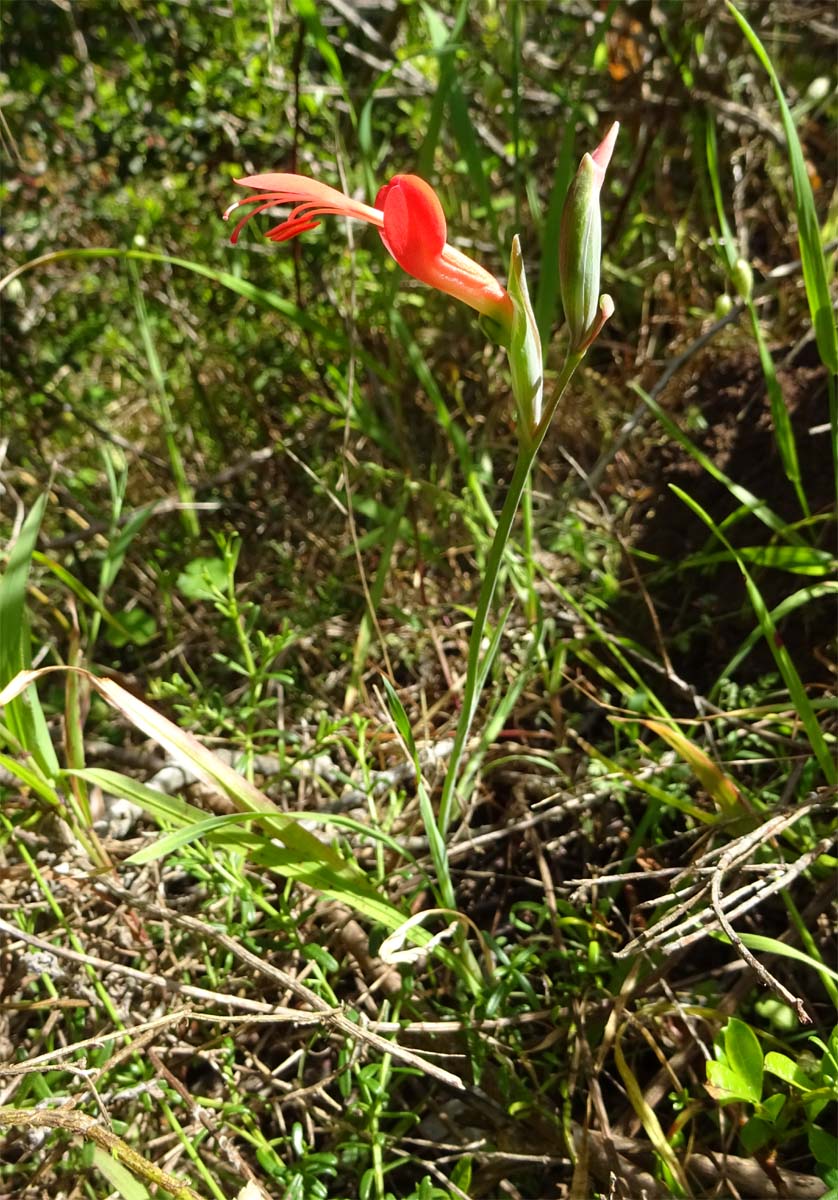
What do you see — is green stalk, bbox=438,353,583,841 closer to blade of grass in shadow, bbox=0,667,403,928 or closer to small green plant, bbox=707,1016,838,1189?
blade of grass in shadow, bbox=0,667,403,928

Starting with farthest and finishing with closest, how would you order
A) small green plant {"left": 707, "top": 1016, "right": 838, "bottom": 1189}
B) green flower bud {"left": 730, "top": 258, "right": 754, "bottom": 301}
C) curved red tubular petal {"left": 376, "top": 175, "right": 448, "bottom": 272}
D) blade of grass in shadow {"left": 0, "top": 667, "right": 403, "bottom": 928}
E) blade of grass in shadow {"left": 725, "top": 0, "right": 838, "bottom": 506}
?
green flower bud {"left": 730, "top": 258, "right": 754, "bottom": 301} → blade of grass in shadow {"left": 725, "top": 0, "right": 838, "bottom": 506} → blade of grass in shadow {"left": 0, "top": 667, "right": 403, "bottom": 928} → small green plant {"left": 707, "top": 1016, "right": 838, "bottom": 1189} → curved red tubular petal {"left": 376, "top": 175, "right": 448, "bottom": 272}

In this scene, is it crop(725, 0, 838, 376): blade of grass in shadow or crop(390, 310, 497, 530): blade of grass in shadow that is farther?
crop(390, 310, 497, 530): blade of grass in shadow

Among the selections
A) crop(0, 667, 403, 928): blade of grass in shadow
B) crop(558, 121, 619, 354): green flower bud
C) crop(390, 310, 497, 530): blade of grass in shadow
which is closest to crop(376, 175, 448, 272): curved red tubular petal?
crop(558, 121, 619, 354): green flower bud

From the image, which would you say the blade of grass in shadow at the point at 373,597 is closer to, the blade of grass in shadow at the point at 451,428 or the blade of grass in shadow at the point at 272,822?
the blade of grass in shadow at the point at 451,428

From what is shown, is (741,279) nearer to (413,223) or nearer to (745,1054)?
(413,223)

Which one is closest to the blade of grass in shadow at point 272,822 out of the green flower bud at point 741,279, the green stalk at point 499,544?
the green stalk at point 499,544

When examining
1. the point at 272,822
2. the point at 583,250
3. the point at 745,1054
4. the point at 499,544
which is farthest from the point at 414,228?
the point at 745,1054

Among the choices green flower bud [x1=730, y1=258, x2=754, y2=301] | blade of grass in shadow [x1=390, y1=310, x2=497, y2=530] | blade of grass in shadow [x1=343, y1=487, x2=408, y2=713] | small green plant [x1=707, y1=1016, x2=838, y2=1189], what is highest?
green flower bud [x1=730, y1=258, x2=754, y2=301]

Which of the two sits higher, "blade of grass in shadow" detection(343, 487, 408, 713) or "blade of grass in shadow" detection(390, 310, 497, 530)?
"blade of grass in shadow" detection(390, 310, 497, 530)

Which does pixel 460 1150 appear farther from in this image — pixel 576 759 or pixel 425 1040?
pixel 576 759
